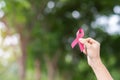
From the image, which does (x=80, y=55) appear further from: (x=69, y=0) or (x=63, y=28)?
(x=69, y=0)

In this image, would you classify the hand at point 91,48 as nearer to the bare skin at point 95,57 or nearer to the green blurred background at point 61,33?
the bare skin at point 95,57

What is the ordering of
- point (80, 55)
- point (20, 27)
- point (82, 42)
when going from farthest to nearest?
point (80, 55)
point (20, 27)
point (82, 42)

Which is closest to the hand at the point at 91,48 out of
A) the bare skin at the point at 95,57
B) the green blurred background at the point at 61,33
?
the bare skin at the point at 95,57

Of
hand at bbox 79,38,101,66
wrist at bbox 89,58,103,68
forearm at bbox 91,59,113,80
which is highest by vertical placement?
hand at bbox 79,38,101,66

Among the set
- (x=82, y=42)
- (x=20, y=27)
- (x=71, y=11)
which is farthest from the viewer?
(x=71, y=11)

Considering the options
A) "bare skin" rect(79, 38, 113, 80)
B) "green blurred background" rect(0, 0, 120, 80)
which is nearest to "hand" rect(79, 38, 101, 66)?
"bare skin" rect(79, 38, 113, 80)

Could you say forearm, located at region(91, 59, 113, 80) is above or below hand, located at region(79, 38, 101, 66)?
below

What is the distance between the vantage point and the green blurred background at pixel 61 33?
36.2 ft

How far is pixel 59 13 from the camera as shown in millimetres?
12398

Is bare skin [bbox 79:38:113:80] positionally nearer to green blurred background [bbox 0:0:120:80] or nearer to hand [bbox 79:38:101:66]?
hand [bbox 79:38:101:66]

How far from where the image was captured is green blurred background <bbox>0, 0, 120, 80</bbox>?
11.0m

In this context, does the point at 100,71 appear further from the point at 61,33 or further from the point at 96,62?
the point at 61,33

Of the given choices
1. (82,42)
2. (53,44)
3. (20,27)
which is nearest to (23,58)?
(20,27)

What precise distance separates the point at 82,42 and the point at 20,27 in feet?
28.3
